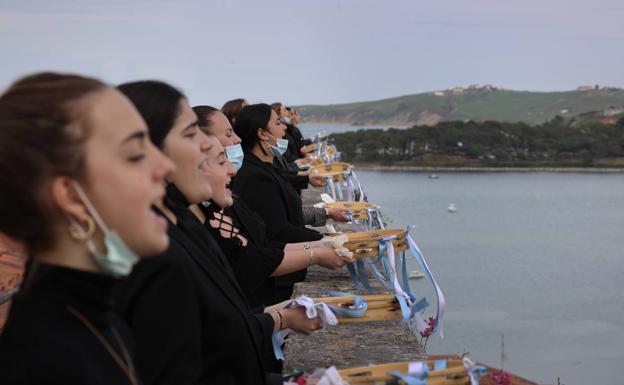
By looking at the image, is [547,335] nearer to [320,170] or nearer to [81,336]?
[320,170]

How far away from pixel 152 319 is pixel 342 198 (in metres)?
6.02

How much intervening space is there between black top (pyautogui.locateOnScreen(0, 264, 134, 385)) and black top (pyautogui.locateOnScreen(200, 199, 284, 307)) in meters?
1.91

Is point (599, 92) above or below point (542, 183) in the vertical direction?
above

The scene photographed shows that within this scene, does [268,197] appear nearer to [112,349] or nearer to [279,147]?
[279,147]

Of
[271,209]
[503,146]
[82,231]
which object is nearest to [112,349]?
[82,231]

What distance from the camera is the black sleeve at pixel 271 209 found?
535 centimetres

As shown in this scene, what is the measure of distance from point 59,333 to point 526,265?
7175cm

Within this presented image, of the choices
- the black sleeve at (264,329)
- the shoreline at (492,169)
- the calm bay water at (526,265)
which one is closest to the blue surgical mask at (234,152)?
the black sleeve at (264,329)

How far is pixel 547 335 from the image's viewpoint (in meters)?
51.5

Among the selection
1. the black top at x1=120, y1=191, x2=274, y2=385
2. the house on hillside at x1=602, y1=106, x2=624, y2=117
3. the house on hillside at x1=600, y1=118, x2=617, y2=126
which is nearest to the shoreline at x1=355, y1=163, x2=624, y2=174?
the house on hillside at x1=600, y1=118, x2=617, y2=126

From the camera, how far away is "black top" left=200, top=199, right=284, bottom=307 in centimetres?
397

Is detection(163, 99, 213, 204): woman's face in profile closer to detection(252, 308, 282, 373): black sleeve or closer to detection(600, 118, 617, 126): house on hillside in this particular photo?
detection(252, 308, 282, 373): black sleeve

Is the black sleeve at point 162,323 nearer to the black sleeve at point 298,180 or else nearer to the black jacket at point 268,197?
the black jacket at point 268,197

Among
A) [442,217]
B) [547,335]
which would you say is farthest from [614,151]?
[547,335]
